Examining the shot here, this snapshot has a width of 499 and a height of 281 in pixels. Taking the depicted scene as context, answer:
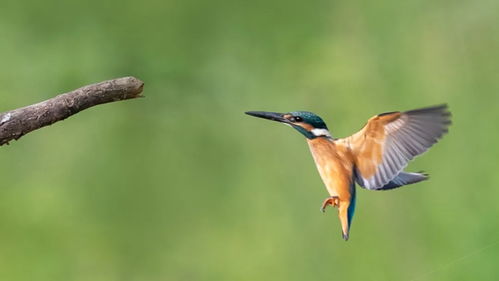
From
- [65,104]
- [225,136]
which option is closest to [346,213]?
[65,104]

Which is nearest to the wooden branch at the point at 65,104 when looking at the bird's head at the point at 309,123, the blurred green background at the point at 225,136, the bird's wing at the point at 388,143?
the bird's head at the point at 309,123

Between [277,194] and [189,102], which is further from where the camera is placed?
[189,102]

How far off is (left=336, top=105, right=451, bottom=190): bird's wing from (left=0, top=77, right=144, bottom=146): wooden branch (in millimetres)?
362

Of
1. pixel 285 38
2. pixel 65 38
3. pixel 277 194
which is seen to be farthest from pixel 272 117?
pixel 65 38

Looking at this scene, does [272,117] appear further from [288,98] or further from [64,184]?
[64,184]

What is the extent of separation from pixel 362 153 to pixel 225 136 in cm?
132

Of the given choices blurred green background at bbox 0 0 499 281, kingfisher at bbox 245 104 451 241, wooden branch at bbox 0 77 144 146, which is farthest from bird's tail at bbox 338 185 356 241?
blurred green background at bbox 0 0 499 281

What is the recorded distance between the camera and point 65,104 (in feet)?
3.47

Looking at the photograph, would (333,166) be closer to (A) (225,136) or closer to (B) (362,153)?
(B) (362,153)

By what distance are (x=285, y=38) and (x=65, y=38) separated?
2.62 feet

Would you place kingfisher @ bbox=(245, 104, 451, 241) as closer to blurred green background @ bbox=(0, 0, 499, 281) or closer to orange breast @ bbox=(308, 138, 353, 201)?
A: orange breast @ bbox=(308, 138, 353, 201)

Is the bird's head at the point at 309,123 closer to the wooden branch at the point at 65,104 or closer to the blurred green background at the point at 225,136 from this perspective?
the wooden branch at the point at 65,104

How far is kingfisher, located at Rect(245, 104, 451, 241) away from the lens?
3.01ft

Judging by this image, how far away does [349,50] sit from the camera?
2244mm
